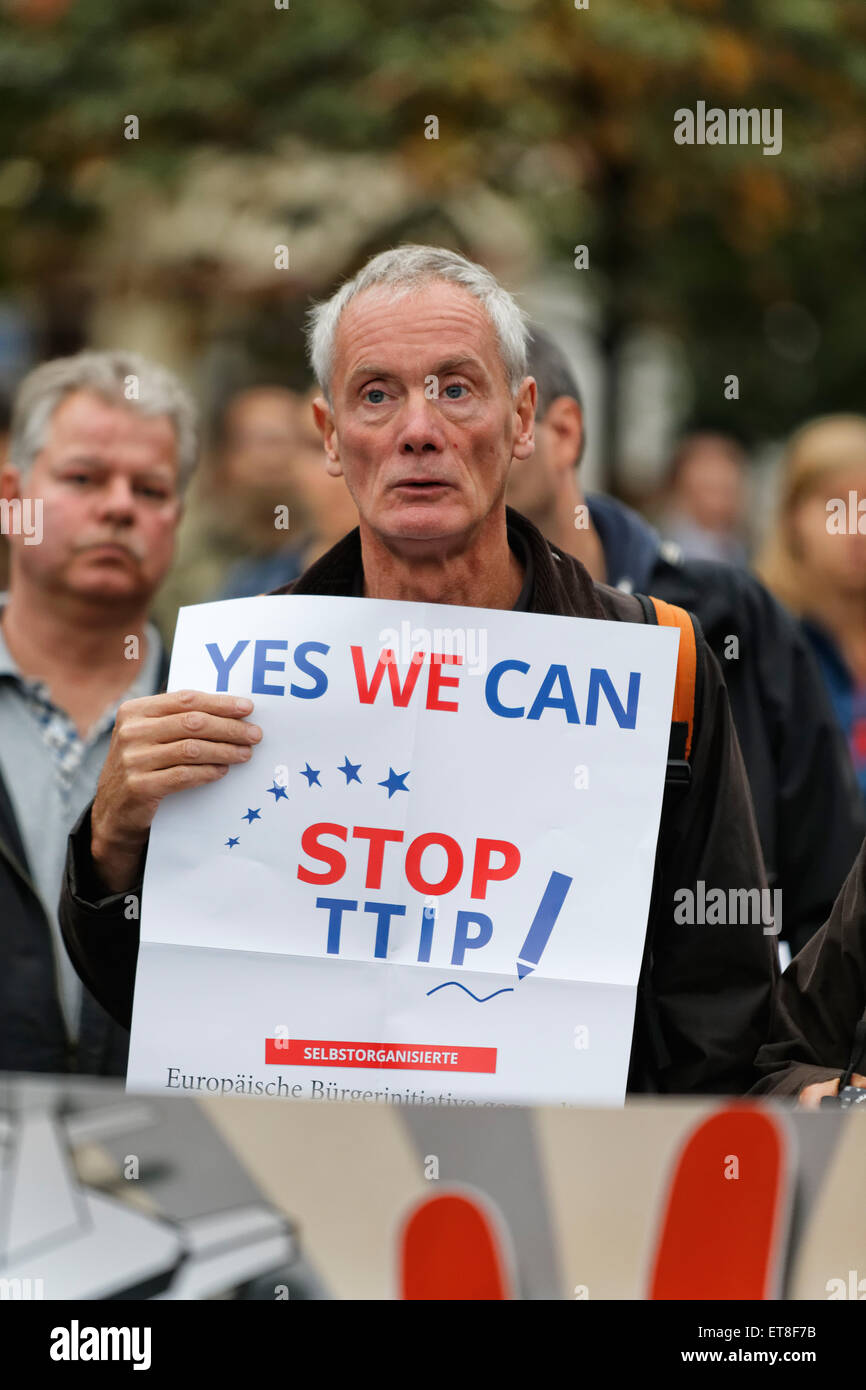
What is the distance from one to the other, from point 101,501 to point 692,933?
1519 mm

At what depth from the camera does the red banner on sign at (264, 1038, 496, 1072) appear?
2.86 meters

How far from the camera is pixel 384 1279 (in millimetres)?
3340

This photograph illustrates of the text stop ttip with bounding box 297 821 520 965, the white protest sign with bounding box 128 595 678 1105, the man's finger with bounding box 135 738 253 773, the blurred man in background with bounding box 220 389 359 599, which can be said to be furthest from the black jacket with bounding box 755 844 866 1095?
the blurred man in background with bounding box 220 389 359 599

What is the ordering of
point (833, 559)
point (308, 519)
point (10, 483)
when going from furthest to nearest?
point (308, 519) → point (833, 559) → point (10, 483)

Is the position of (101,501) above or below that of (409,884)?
above

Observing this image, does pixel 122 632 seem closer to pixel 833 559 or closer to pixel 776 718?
pixel 776 718

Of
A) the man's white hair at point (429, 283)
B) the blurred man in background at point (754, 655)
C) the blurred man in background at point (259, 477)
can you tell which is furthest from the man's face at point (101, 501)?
the blurred man in background at point (259, 477)

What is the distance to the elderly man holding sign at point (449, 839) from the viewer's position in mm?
2848

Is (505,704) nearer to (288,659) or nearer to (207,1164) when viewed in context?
(288,659)

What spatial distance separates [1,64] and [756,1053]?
7.87 m

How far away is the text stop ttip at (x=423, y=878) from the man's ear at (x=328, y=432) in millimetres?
A: 583

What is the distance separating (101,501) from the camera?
3.62 meters

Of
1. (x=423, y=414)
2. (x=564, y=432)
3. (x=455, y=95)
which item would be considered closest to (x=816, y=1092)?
(x=423, y=414)
